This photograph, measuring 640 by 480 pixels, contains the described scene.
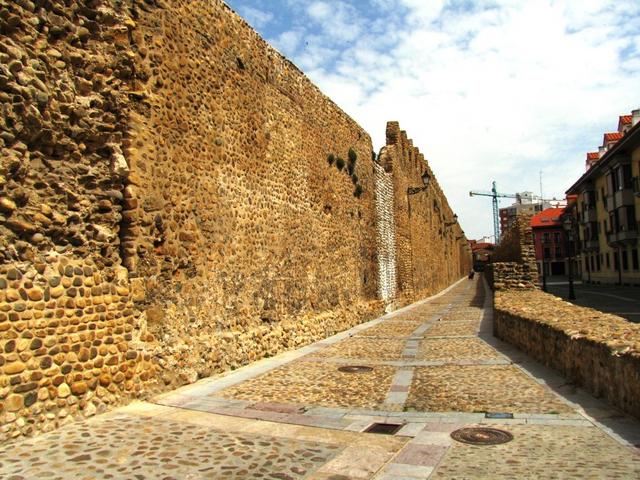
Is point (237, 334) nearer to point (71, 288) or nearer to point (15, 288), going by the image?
point (71, 288)

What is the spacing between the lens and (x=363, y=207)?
17891 mm

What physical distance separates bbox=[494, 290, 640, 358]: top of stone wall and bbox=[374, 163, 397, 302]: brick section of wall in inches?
322

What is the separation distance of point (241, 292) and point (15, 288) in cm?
467

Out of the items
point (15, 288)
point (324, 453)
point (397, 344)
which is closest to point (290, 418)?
point (324, 453)

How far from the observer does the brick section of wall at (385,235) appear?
19.9 m

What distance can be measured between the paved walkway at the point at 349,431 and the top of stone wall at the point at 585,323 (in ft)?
2.20

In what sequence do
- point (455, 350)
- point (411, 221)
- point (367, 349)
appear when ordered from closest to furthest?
point (455, 350) < point (367, 349) < point (411, 221)

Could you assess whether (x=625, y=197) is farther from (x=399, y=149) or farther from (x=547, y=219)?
(x=547, y=219)

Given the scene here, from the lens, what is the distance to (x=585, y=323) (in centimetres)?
756

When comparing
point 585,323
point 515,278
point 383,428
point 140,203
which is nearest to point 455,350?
point 585,323

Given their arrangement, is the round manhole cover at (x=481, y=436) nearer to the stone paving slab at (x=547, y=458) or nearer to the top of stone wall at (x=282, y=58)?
the stone paving slab at (x=547, y=458)

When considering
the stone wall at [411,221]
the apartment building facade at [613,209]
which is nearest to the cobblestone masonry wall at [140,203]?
the stone wall at [411,221]

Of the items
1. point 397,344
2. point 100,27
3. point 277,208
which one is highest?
point 100,27

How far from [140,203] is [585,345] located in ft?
19.1
